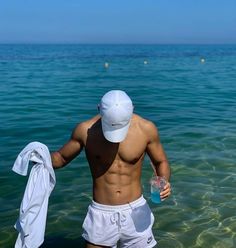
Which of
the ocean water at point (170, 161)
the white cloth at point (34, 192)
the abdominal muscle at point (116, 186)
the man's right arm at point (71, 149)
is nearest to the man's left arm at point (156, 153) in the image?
the abdominal muscle at point (116, 186)

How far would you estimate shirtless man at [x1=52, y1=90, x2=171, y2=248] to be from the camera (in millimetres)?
4375

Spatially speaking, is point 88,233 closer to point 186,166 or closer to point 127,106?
point 127,106

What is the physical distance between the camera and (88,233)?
4.46 meters

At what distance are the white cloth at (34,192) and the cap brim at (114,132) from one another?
26.1 inches

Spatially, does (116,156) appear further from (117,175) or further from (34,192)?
(34,192)

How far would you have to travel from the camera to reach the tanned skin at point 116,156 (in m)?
4.37

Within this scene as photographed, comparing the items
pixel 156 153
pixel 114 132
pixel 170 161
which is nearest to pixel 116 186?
pixel 156 153

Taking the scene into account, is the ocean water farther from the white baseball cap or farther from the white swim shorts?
the white baseball cap

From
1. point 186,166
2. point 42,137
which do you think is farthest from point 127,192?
point 42,137

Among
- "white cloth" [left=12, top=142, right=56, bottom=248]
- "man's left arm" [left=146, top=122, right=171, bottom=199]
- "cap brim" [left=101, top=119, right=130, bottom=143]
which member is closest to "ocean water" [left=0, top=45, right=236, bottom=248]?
"white cloth" [left=12, top=142, right=56, bottom=248]

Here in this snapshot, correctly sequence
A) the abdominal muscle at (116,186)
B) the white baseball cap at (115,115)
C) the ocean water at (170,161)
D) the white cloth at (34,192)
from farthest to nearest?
the ocean water at (170,161)
the abdominal muscle at (116,186)
the white cloth at (34,192)
the white baseball cap at (115,115)

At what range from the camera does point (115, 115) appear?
13.1ft

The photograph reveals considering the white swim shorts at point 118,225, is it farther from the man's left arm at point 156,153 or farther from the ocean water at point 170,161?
the ocean water at point 170,161

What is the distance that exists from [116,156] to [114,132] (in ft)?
1.22
